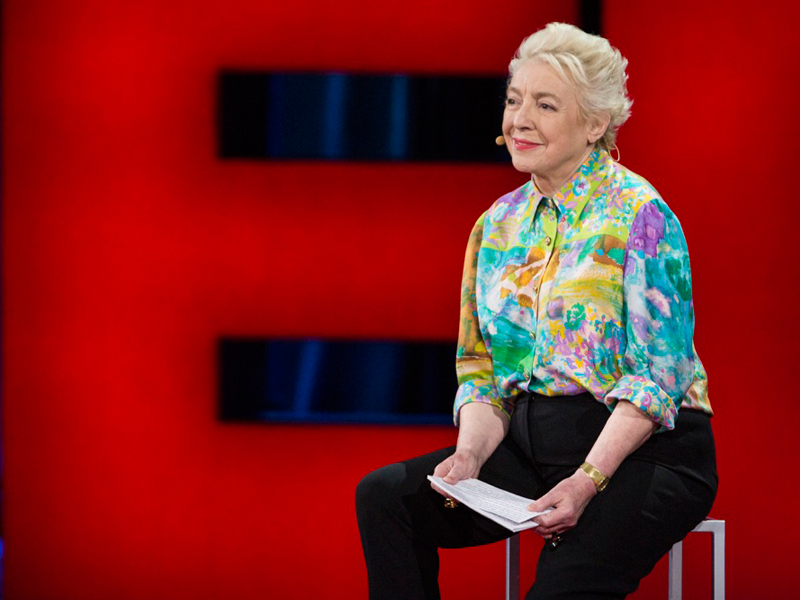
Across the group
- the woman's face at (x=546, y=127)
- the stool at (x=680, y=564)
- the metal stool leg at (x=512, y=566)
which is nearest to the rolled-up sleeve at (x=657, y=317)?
the woman's face at (x=546, y=127)

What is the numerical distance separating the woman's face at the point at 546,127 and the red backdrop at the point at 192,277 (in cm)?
102

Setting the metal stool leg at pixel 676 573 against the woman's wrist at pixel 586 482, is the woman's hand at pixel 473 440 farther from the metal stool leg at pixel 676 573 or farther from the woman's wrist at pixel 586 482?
the metal stool leg at pixel 676 573

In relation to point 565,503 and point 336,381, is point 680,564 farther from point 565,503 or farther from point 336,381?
point 336,381

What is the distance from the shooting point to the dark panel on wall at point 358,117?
2.86 meters

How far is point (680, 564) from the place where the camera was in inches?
74.2

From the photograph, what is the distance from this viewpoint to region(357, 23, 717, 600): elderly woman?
162 cm

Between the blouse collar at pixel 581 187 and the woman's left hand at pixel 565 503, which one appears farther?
the blouse collar at pixel 581 187

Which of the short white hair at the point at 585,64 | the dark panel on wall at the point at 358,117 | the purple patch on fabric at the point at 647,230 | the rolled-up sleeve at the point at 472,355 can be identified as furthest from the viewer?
the dark panel on wall at the point at 358,117

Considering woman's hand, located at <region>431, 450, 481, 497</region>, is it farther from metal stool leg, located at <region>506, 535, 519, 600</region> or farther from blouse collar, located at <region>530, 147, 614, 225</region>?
blouse collar, located at <region>530, 147, 614, 225</region>

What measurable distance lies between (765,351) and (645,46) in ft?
3.12

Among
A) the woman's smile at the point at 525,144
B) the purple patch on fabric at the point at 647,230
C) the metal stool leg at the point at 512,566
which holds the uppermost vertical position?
the woman's smile at the point at 525,144

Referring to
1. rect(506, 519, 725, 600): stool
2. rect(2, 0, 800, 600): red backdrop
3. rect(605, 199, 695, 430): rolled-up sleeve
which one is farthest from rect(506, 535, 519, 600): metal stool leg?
rect(2, 0, 800, 600): red backdrop

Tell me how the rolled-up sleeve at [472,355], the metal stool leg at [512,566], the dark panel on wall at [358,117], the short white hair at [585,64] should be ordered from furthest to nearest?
the dark panel on wall at [358,117] < the metal stool leg at [512,566] < the rolled-up sleeve at [472,355] < the short white hair at [585,64]

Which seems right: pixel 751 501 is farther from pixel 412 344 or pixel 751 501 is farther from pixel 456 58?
pixel 456 58
